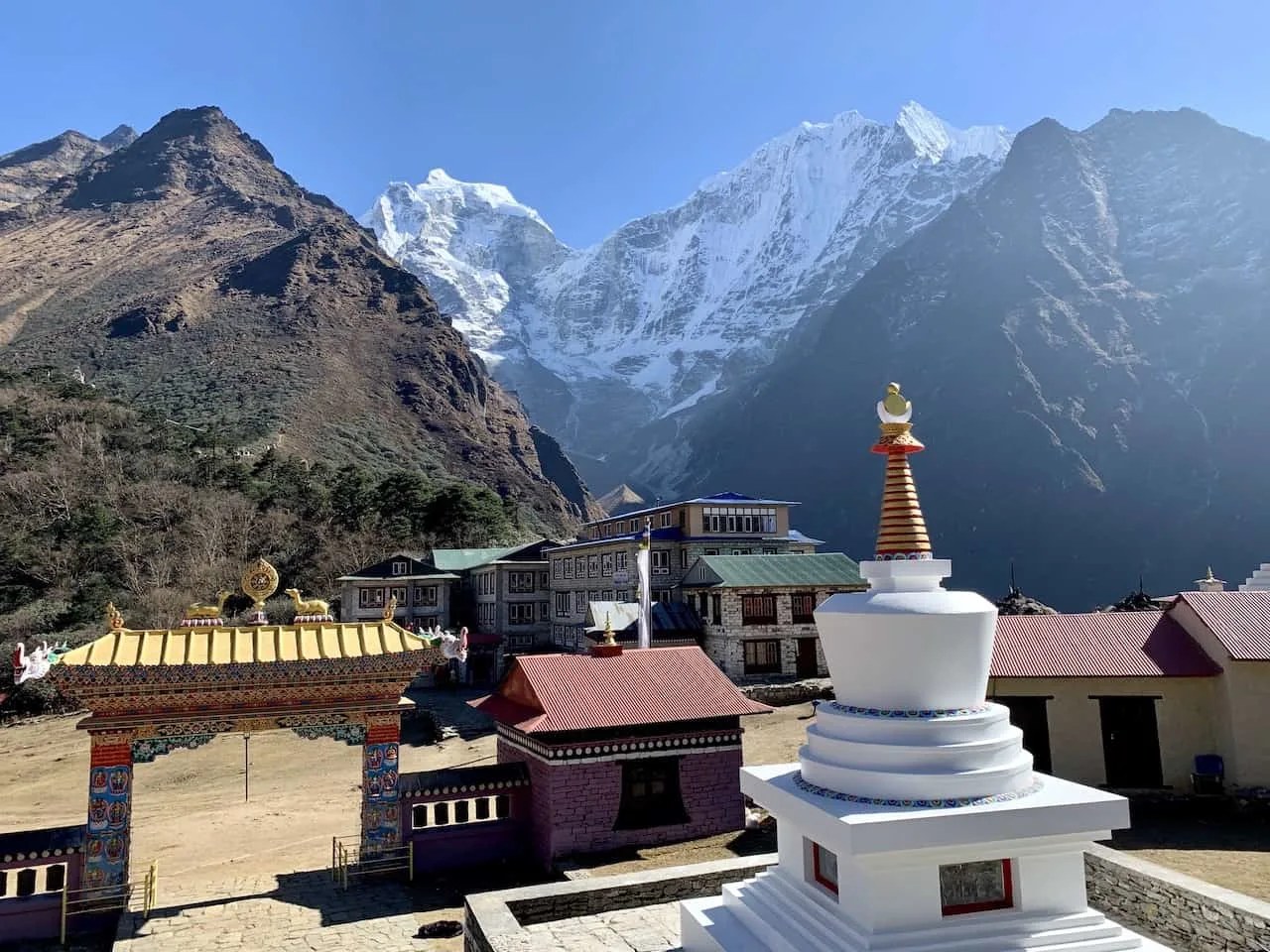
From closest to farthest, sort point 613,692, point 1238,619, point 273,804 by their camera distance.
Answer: point 613,692, point 1238,619, point 273,804

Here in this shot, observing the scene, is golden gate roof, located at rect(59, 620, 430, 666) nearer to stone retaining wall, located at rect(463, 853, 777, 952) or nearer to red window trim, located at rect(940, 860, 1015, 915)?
stone retaining wall, located at rect(463, 853, 777, 952)

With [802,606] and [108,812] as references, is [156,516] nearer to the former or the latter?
[802,606]

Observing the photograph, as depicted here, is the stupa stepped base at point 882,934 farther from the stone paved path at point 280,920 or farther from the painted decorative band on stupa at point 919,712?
the stone paved path at point 280,920

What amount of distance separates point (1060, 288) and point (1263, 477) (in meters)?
39.5

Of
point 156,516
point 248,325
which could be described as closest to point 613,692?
point 156,516

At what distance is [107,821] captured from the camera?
42.2 ft

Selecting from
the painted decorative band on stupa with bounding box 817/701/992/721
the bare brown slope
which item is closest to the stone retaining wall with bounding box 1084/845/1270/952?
the painted decorative band on stupa with bounding box 817/701/992/721

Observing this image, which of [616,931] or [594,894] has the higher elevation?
[594,894]

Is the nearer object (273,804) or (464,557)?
(273,804)

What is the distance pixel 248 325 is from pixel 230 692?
10381 cm

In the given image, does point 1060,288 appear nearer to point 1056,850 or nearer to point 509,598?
point 509,598

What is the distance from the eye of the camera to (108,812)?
1288cm

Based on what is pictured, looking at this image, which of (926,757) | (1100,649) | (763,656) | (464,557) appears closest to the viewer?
(926,757)

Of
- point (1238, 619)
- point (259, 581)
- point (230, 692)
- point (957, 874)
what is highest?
point (259, 581)
